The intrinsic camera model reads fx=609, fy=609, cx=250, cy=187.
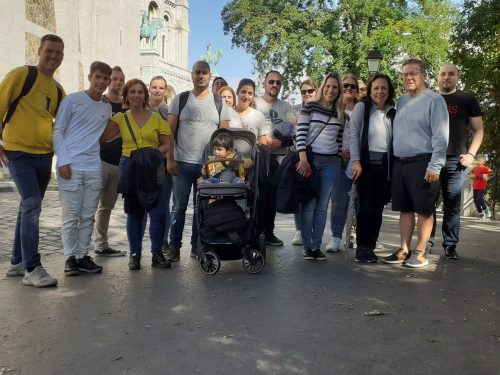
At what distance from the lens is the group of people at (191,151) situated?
17.0ft

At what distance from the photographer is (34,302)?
14.9ft

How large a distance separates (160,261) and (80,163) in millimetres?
1241

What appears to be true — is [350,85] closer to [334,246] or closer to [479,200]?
[334,246]

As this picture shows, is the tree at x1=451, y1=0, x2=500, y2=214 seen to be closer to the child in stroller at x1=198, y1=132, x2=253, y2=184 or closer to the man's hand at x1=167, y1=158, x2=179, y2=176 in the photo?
the child in stroller at x1=198, y1=132, x2=253, y2=184

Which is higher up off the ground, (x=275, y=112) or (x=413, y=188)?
(x=275, y=112)

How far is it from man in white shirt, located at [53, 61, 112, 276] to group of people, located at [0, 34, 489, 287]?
1 centimetres

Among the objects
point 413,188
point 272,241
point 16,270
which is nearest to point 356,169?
point 413,188

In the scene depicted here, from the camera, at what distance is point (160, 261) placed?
19.6 feet

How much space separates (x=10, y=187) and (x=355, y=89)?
1104 cm

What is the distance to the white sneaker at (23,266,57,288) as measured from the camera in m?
5.02

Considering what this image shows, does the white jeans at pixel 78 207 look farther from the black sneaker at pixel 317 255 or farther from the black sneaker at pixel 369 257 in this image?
the black sneaker at pixel 369 257

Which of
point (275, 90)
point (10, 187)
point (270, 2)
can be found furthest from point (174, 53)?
point (275, 90)

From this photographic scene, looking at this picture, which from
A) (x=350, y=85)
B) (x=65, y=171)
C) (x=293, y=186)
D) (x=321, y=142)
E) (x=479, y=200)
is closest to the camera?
(x=65, y=171)

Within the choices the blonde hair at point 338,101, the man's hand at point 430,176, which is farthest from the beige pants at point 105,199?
the man's hand at point 430,176
